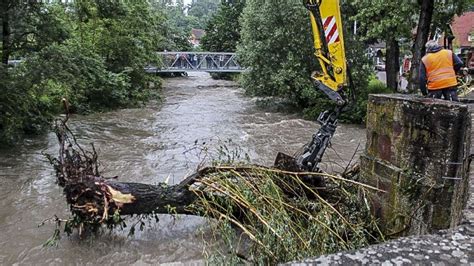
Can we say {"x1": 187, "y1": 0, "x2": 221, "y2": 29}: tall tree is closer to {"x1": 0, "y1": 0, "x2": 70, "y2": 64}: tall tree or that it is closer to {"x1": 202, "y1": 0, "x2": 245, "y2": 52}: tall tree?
{"x1": 202, "y1": 0, "x2": 245, "y2": 52}: tall tree

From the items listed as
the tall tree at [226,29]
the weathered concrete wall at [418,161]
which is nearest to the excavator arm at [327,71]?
the weathered concrete wall at [418,161]

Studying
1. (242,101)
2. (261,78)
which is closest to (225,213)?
(261,78)

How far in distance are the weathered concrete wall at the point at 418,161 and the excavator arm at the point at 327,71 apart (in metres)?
1.46

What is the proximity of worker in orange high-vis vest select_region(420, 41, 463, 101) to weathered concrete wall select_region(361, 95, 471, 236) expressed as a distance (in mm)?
3035

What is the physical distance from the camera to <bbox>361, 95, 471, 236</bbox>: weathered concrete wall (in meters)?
2.88

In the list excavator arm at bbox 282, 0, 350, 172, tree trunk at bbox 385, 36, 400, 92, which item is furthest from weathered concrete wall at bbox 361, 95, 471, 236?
tree trunk at bbox 385, 36, 400, 92

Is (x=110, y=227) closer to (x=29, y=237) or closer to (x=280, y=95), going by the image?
(x=29, y=237)

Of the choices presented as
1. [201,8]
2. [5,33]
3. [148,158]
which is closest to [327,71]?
[148,158]

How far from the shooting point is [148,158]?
32.2 feet

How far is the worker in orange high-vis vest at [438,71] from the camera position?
604cm

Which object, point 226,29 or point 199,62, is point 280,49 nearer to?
point 199,62

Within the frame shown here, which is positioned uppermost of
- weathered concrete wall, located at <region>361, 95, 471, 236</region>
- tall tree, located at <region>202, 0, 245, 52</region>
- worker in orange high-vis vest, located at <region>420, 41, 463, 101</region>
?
tall tree, located at <region>202, 0, 245, 52</region>

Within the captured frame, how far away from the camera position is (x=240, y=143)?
11.5m

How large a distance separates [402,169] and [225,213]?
1992 millimetres
